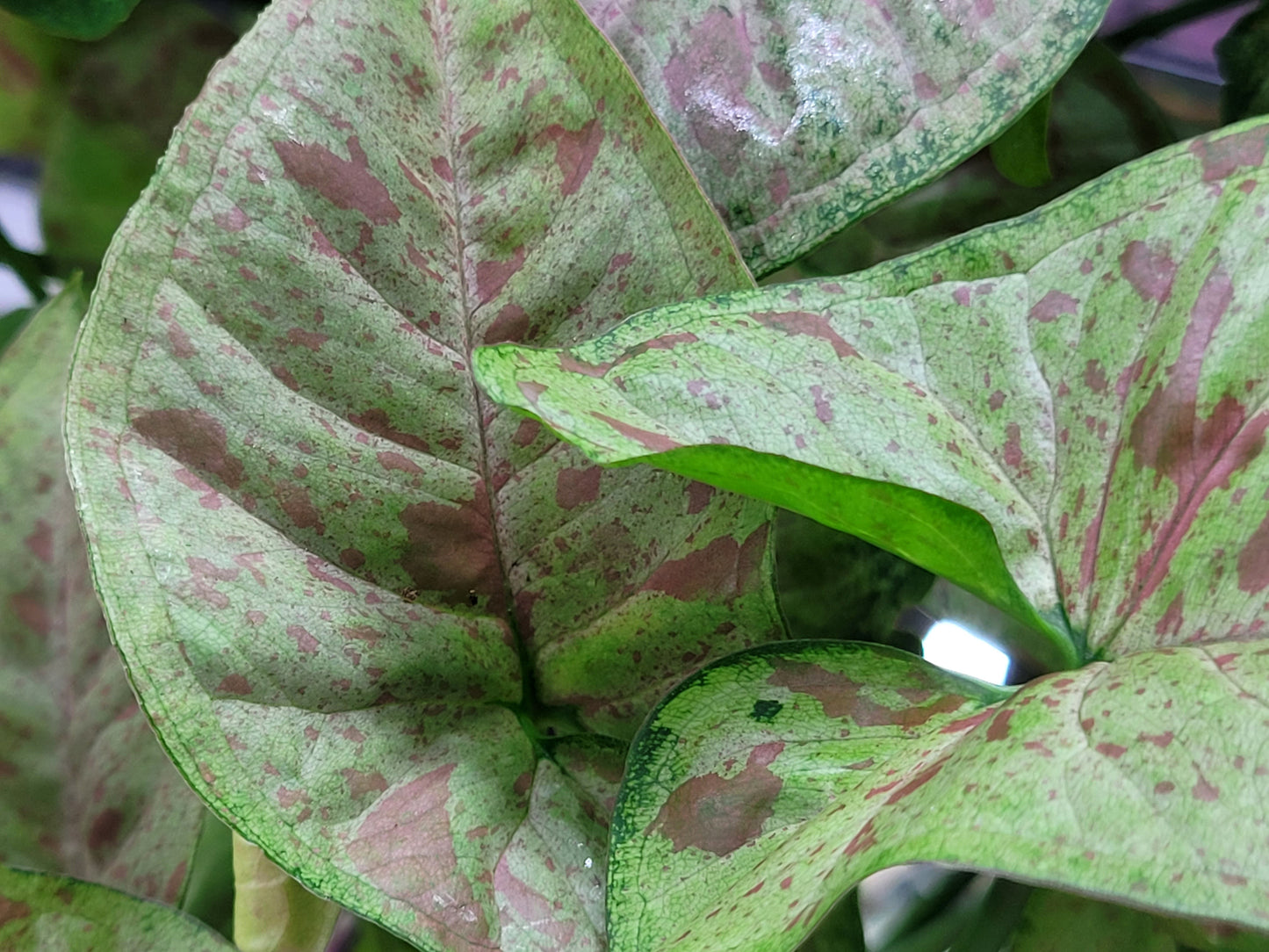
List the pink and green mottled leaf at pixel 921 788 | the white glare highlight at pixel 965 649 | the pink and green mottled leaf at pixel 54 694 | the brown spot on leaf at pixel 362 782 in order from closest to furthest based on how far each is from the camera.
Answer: the pink and green mottled leaf at pixel 921 788 < the brown spot on leaf at pixel 362 782 < the pink and green mottled leaf at pixel 54 694 < the white glare highlight at pixel 965 649

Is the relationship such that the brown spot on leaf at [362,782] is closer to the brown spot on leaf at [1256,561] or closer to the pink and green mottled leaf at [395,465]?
the pink and green mottled leaf at [395,465]

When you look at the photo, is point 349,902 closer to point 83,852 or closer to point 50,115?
point 83,852

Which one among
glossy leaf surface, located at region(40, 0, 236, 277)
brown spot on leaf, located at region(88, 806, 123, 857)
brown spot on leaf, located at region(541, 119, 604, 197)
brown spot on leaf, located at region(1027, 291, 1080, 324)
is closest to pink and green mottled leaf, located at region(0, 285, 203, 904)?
brown spot on leaf, located at region(88, 806, 123, 857)

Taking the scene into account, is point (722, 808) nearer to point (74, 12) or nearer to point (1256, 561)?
point (1256, 561)

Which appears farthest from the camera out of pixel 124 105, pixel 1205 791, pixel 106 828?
pixel 124 105

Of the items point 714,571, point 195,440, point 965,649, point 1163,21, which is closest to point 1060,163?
point 1163,21

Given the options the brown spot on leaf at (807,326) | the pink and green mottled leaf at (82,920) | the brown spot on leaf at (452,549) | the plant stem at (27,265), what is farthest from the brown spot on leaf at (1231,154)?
the plant stem at (27,265)

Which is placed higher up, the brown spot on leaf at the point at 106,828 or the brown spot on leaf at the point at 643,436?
the brown spot on leaf at the point at 643,436
